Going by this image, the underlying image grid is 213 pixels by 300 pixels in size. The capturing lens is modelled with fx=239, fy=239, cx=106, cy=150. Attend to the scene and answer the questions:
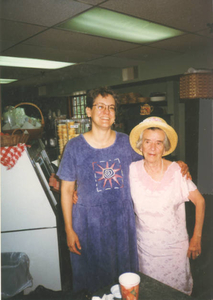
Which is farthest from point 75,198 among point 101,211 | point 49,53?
point 49,53

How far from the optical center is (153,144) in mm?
1583

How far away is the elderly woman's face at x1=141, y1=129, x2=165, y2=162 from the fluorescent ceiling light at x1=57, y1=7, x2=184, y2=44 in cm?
162

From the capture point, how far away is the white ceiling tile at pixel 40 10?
2254 mm

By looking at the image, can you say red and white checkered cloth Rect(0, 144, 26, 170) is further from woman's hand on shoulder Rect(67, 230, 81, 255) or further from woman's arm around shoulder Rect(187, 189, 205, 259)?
woman's arm around shoulder Rect(187, 189, 205, 259)

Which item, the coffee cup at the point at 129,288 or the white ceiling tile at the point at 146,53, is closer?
the coffee cup at the point at 129,288

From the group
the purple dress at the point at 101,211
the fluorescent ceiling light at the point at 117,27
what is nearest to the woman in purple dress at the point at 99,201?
the purple dress at the point at 101,211

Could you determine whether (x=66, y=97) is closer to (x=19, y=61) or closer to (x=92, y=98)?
(x=19, y=61)

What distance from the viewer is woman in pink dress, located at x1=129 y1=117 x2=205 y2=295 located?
60.2 inches

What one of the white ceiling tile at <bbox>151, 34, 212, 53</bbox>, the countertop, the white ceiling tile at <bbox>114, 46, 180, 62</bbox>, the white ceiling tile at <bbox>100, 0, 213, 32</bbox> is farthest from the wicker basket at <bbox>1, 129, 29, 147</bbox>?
the white ceiling tile at <bbox>114, 46, 180, 62</bbox>

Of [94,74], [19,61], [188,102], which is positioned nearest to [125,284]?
[188,102]

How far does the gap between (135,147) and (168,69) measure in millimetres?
3775

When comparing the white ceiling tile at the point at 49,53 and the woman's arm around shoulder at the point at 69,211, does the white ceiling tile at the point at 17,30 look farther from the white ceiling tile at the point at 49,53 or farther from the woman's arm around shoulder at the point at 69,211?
the woman's arm around shoulder at the point at 69,211

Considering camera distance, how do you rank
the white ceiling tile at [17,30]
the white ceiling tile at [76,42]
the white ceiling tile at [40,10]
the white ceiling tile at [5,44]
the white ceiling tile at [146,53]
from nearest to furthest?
the white ceiling tile at [40,10] → the white ceiling tile at [17,30] → the white ceiling tile at [76,42] → the white ceiling tile at [5,44] → the white ceiling tile at [146,53]

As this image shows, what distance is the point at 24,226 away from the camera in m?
1.79
